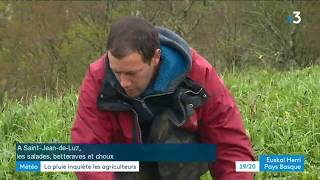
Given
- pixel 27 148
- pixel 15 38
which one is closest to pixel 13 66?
pixel 15 38

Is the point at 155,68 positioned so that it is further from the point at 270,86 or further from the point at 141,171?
the point at 270,86

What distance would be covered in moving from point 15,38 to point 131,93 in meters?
15.3

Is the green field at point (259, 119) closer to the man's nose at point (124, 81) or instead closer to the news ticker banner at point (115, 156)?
the news ticker banner at point (115, 156)

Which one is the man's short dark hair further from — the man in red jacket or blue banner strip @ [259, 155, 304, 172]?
blue banner strip @ [259, 155, 304, 172]

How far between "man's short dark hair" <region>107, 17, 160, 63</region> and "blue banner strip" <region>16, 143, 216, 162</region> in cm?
46

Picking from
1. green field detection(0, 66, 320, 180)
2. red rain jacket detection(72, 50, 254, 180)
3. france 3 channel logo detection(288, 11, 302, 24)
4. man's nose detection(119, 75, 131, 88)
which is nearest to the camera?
man's nose detection(119, 75, 131, 88)

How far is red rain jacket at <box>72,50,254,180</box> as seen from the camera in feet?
7.35

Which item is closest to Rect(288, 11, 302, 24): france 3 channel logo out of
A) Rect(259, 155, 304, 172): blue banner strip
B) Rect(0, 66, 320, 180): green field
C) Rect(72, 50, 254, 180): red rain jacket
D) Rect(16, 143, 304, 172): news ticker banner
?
Rect(0, 66, 320, 180): green field

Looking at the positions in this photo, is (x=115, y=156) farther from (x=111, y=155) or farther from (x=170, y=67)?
(x=170, y=67)

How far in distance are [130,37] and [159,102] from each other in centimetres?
38

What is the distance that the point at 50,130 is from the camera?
4.28 metres

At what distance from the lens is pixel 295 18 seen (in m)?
14.1

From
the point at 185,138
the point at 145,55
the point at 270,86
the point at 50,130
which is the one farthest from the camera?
the point at 270,86

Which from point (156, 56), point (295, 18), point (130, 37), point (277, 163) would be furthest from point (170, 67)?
point (295, 18)
